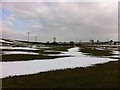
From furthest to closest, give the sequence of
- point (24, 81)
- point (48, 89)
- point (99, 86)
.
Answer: point (24, 81), point (99, 86), point (48, 89)

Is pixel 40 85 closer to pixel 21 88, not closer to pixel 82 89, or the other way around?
pixel 21 88

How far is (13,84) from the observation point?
2150 cm

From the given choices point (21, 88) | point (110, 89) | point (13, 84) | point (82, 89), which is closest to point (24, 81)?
point (13, 84)

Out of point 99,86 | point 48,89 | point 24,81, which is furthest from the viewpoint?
point 24,81

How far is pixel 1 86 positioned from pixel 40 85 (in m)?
2.87

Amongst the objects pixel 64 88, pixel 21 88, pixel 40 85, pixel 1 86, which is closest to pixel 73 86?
pixel 64 88

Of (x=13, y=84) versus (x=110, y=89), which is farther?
(x=13, y=84)

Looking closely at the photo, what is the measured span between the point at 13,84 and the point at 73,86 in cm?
468

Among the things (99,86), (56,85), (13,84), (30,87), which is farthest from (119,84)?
(13,84)

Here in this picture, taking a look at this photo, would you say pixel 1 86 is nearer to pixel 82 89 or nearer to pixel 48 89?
pixel 48 89

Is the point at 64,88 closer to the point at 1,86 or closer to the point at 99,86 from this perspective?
the point at 99,86

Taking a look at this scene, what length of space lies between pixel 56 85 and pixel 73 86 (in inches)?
51.1

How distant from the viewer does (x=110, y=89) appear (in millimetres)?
19266

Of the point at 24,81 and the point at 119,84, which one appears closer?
the point at 119,84
